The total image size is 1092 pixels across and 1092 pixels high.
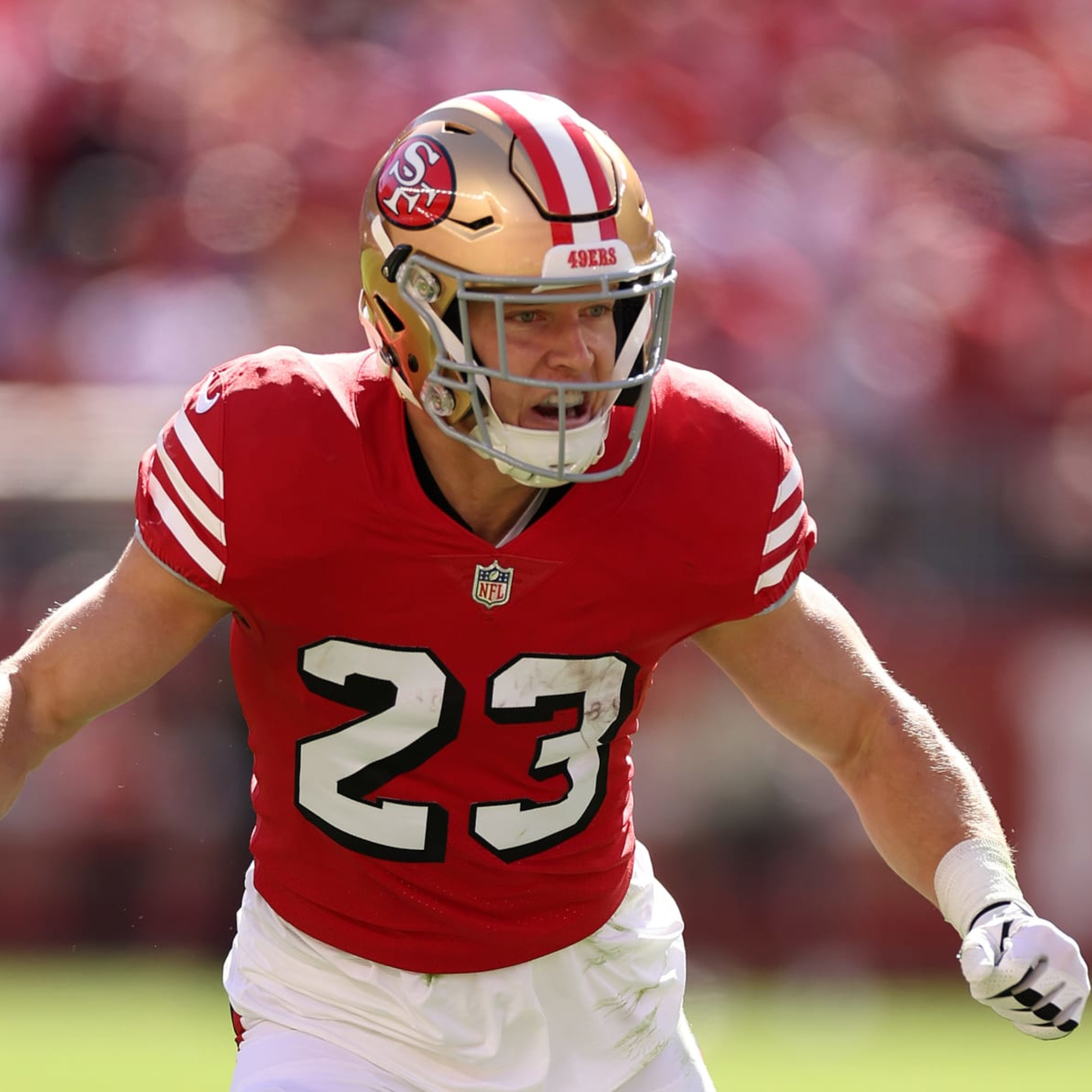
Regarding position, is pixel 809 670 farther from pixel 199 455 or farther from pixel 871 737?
pixel 199 455

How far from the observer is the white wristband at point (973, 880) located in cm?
231

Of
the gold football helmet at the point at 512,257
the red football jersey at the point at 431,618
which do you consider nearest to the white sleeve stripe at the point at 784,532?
the red football jersey at the point at 431,618

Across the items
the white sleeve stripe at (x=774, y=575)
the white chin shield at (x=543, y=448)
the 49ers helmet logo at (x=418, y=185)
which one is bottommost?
the white sleeve stripe at (x=774, y=575)

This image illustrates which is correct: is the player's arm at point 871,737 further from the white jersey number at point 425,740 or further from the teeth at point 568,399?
the teeth at point 568,399

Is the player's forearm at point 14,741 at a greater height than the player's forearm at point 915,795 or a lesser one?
greater

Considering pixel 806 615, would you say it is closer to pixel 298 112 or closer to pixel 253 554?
pixel 253 554

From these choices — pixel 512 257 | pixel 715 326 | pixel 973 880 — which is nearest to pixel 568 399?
pixel 512 257

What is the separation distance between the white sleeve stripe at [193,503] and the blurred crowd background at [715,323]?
2.89 metres

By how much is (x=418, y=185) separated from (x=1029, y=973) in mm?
1244

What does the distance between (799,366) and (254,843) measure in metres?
3.62

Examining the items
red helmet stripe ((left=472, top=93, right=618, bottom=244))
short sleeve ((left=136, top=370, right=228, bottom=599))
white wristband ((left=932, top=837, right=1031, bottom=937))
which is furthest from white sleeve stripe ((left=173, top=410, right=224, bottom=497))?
white wristband ((left=932, top=837, right=1031, bottom=937))

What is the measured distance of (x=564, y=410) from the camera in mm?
2184

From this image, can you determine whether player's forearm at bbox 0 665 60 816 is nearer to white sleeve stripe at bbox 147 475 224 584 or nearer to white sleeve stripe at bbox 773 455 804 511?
white sleeve stripe at bbox 147 475 224 584

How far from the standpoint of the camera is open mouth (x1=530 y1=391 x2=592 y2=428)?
86.9 inches
